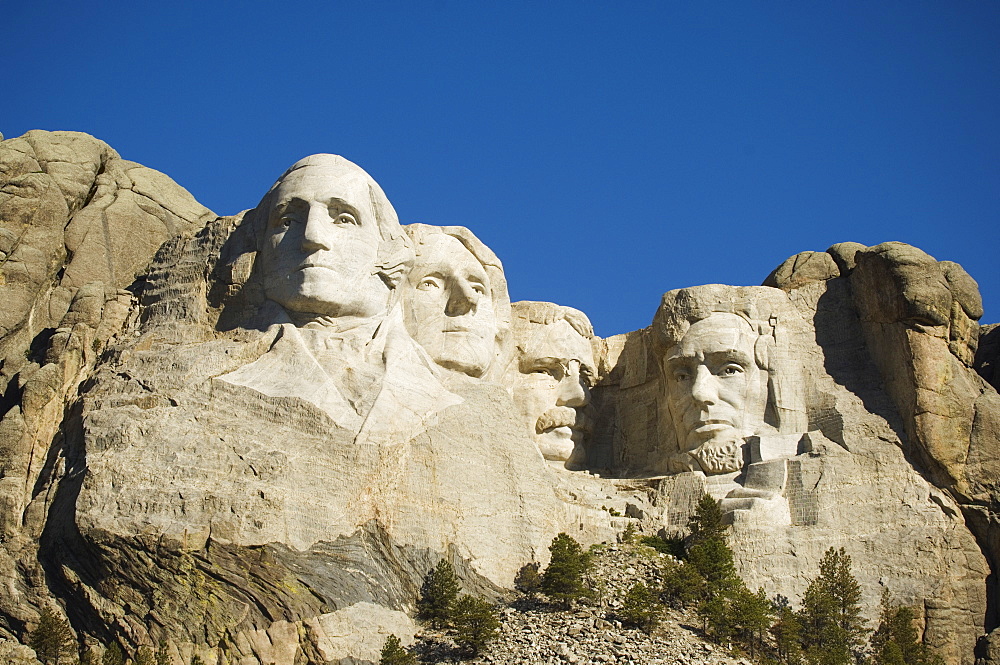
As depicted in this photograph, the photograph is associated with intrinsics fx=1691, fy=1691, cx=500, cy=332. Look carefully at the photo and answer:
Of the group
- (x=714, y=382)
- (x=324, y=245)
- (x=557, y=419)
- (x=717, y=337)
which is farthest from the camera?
(x=557, y=419)

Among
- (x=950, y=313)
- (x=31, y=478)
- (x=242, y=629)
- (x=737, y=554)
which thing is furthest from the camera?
(x=950, y=313)

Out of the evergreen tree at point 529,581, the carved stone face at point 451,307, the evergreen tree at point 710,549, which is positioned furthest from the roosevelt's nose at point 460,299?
the evergreen tree at point 529,581

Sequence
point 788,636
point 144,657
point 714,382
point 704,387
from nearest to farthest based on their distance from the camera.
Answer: point 144,657 < point 788,636 < point 704,387 < point 714,382

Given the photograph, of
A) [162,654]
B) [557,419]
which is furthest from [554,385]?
[162,654]

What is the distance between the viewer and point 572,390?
30.8m

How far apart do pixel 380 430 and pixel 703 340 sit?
7.13 m

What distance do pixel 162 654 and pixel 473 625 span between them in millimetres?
4189

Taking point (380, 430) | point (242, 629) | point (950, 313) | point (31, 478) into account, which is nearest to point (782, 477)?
point (950, 313)

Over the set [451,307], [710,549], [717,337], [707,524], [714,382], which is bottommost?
[710,549]

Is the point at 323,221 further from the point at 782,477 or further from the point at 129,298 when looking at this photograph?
the point at 782,477

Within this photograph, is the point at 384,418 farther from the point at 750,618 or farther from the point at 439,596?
the point at 750,618

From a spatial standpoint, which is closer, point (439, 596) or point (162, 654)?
point (162, 654)

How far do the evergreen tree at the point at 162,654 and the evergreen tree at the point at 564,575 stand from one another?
5.53 metres

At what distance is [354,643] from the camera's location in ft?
75.3
